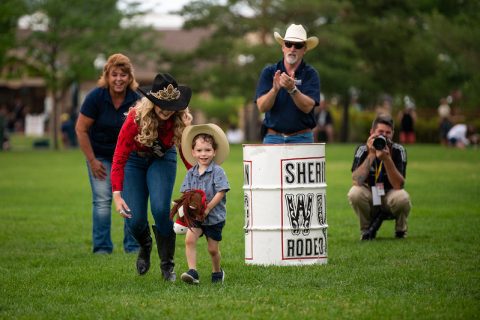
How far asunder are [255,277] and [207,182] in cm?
106

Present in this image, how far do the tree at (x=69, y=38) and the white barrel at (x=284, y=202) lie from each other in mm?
37877

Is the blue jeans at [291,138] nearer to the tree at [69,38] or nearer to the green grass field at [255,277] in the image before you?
the green grass field at [255,277]

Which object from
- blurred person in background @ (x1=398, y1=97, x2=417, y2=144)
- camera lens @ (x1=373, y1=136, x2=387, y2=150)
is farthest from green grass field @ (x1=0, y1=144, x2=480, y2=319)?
blurred person in background @ (x1=398, y1=97, x2=417, y2=144)

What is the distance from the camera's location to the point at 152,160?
9.53 m

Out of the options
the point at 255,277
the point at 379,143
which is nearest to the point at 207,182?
the point at 255,277

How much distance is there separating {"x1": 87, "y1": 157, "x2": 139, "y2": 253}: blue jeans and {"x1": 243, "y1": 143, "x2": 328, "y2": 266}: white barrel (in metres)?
2.13

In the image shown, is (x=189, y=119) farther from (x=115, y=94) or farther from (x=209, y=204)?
(x=115, y=94)

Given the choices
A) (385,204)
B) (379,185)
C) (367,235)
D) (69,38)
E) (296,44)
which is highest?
(69,38)

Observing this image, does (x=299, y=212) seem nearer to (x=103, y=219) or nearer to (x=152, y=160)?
(x=152, y=160)

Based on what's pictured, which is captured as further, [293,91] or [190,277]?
[293,91]

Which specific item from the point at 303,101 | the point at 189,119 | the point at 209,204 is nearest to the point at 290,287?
the point at 209,204

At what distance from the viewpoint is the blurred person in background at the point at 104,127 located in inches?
455

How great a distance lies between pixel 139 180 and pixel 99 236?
2.61 meters

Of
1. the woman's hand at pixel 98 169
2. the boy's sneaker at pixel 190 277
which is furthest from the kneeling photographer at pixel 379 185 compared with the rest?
the boy's sneaker at pixel 190 277
